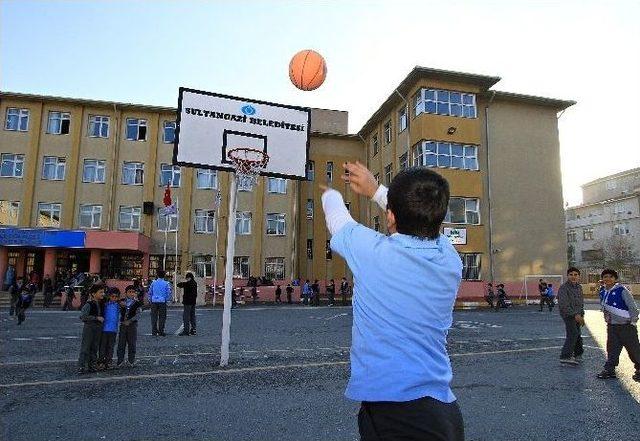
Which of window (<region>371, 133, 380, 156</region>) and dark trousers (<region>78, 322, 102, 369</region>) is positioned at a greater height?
window (<region>371, 133, 380, 156</region>)

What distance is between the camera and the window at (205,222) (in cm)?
3625

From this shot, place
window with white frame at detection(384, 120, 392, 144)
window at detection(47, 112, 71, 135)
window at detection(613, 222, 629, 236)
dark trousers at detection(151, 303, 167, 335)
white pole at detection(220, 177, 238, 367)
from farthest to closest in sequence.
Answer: window at detection(613, 222, 629, 236), window with white frame at detection(384, 120, 392, 144), window at detection(47, 112, 71, 135), dark trousers at detection(151, 303, 167, 335), white pole at detection(220, 177, 238, 367)

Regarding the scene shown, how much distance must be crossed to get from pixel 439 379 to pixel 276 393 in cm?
498

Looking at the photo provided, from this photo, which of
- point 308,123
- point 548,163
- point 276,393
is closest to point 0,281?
point 308,123

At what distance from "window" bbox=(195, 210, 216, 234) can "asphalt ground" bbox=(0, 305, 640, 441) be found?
81.0 feet

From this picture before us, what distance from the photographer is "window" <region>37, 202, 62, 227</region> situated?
33438mm

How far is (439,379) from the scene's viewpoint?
197 centimetres

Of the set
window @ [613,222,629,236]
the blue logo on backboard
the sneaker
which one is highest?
window @ [613,222,629,236]

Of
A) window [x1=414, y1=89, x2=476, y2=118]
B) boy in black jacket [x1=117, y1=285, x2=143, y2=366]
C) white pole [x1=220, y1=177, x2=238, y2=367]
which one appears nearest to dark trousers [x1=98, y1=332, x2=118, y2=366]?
boy in black jacket [x1=117, y1=285, x2=143, y2=366]

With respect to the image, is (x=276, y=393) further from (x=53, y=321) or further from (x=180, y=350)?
(x=53, y=321)

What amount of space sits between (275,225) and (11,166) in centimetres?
2001

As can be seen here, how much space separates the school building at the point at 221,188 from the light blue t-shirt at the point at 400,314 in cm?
2894

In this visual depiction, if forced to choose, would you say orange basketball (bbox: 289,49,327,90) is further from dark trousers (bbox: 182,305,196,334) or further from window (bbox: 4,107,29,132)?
window (bbox: 4,107,29,132)

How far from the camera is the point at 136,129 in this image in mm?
36188
